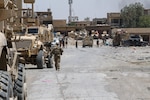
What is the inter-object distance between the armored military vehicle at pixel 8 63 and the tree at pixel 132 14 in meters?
142

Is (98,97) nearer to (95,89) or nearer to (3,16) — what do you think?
(95,89)

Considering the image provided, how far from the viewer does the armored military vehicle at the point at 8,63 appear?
749 cm

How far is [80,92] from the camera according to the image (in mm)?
16000

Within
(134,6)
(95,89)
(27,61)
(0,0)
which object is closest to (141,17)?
(134,6)

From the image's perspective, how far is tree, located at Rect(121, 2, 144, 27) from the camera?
153m

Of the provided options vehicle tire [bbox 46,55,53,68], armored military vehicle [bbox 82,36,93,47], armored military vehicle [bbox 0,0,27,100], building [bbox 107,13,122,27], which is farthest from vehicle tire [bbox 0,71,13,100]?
building [bbox 107,13,122,27]

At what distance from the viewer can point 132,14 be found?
153m

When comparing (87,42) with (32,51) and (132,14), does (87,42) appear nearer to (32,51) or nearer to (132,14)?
(32,51)

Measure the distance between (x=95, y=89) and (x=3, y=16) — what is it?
9284mm

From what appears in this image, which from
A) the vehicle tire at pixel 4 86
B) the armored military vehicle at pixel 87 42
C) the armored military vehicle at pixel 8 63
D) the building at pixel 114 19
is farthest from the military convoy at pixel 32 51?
the building at pixel 114 19

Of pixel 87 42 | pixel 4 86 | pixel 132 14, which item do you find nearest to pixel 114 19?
pixel 132 14

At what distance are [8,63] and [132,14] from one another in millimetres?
145701

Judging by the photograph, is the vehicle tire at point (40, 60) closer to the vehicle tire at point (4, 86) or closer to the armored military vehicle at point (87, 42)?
the vehicle tire at point (4, 86)

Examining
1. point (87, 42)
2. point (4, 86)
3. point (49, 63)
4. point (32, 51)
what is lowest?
point (87, 42)
